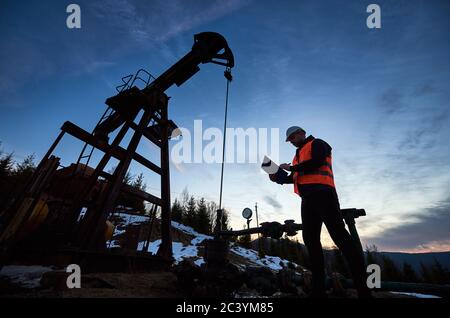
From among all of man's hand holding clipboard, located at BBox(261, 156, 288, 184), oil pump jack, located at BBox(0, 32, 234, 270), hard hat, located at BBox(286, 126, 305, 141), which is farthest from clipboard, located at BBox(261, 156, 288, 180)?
oil pump jack, located at BBox(0, 32, 234, 270)

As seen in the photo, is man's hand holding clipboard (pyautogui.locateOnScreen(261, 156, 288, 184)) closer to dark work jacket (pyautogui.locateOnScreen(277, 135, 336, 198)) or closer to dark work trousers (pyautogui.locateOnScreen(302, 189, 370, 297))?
dark work jacket (pyautogui.locateOnScreen(277, 135, 336, 198))

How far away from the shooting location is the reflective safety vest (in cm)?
283

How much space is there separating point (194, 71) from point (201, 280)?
6.75 m

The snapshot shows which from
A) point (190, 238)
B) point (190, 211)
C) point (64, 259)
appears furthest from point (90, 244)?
point (190, 211)

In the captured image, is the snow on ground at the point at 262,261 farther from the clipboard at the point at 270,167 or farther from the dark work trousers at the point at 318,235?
the dark work trousers at the point at 318,235

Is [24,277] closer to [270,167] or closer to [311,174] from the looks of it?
[270,167]

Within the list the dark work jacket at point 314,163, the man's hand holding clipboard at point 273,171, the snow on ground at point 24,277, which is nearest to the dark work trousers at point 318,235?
the dark work jacket at point 314,163

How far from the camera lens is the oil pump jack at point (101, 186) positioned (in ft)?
13.4

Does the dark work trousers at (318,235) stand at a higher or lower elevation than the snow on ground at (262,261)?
higher

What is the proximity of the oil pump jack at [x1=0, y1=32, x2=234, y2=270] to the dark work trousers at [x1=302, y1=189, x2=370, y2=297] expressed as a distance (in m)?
4.05

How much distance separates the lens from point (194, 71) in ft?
25.5

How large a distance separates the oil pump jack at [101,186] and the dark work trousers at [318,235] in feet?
13.3

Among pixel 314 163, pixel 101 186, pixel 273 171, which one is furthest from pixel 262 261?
pixel 314 163
